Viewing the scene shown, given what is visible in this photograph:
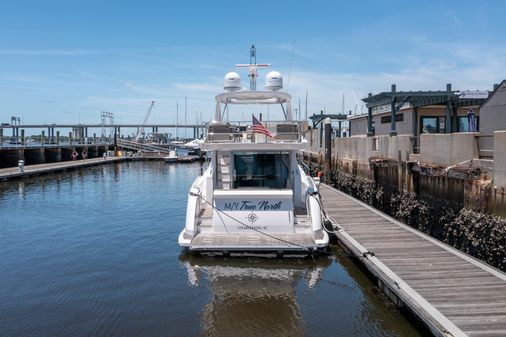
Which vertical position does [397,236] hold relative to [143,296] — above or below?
above

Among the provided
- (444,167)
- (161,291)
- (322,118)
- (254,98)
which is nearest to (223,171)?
(254,98)

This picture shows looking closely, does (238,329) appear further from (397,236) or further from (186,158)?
(186,158)

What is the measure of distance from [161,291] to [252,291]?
79.9 inches

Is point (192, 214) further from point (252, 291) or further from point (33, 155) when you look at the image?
point (33, 155)

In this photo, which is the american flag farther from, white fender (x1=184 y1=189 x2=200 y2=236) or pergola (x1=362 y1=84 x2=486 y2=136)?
pergola (x1=362 y1=84 x2=486 y2=136)

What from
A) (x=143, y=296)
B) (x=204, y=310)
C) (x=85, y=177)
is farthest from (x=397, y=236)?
(x=85, y=177)

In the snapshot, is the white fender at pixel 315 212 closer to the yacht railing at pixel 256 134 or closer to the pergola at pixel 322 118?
the yacht railing at pixel 256 134

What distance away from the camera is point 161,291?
416 inches

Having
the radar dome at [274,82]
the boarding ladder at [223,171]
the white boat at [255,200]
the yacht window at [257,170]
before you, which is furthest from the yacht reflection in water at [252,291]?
the radar dome at [274,82]

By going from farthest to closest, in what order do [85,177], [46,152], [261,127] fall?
[46,152], [85,177], [261,127]

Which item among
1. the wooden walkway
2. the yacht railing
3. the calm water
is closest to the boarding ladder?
the yacht railing

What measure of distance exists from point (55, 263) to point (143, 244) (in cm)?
284

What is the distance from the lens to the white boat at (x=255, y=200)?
40.2 ft

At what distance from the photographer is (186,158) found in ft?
201
